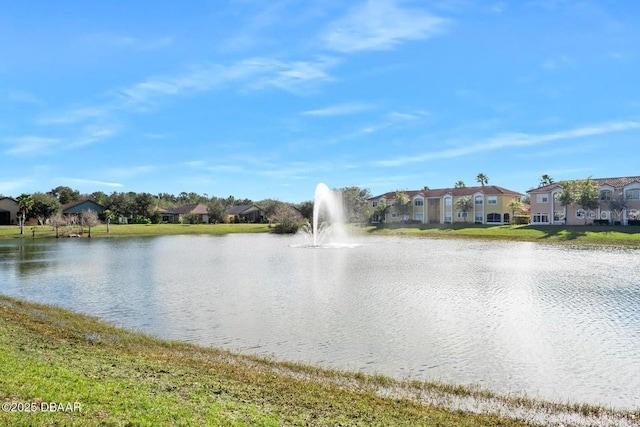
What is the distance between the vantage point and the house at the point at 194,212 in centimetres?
12206

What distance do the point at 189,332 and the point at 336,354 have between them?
5641mm

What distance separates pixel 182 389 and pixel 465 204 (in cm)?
9225

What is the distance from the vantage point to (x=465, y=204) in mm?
94938

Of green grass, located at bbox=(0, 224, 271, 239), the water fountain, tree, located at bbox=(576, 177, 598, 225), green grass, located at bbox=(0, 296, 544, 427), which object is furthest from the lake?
green grass, located at bbox=(0, 224, 271, 239)

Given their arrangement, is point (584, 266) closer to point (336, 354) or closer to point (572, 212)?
point (336, 354)

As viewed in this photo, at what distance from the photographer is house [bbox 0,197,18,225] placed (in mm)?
97062

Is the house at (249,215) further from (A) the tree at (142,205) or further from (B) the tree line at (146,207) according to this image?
(A) the tree at (142,205)

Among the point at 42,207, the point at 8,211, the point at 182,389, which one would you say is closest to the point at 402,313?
the point at 182,389

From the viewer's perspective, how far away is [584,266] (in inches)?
1401

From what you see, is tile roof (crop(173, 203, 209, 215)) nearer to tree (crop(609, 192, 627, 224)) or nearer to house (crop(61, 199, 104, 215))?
house (crop(61, 199, 104, 215))

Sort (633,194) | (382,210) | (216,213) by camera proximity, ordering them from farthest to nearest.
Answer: (216,213), (382,210), (633,194)

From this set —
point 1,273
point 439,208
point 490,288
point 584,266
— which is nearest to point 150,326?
point 490,288

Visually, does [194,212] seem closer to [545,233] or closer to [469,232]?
[469,232]

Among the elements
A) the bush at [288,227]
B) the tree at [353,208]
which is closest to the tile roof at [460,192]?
the tree at [353,208]
